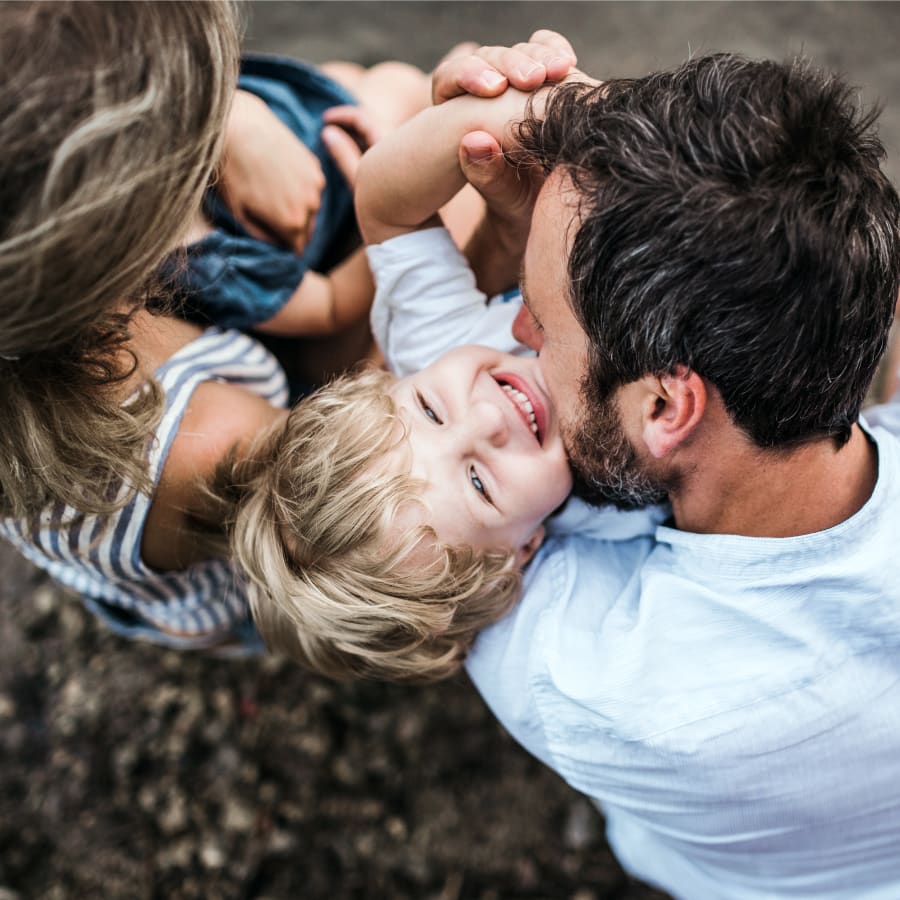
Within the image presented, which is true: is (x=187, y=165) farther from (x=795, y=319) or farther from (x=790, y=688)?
(x=790, y=688)

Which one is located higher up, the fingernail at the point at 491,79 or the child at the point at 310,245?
the fingernail at the point at 491,79

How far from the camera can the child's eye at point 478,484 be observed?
1.56 m

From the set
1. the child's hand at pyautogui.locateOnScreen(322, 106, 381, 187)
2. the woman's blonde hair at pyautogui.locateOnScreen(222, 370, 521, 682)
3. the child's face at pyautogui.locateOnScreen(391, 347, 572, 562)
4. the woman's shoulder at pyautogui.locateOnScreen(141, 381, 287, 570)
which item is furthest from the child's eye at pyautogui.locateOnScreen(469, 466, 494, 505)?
the child's hand at pyautogui.locateOnScreen(322, 106, 381, 187)

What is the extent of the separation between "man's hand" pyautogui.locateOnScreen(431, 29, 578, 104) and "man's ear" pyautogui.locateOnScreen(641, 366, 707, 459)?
1.92 feet

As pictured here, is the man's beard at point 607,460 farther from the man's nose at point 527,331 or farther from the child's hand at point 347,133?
the child's hand at point 347,133

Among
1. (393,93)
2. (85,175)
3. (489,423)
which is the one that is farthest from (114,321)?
(393,93)

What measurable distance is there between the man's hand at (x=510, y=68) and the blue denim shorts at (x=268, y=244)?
529 millimetres

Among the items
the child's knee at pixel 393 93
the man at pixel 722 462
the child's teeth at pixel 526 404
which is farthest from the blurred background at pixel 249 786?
the child's teeth at pixel 526 404

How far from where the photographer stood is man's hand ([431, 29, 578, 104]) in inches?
58.4

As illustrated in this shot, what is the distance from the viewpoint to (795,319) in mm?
1236

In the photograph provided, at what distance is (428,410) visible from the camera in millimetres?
1598

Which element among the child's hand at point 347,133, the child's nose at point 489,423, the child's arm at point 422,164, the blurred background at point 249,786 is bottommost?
the blurred background at point 249,786

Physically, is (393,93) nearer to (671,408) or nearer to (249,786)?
(671,408)

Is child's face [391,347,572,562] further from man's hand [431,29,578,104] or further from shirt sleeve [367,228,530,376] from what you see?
man's hand [431,29,578,104]
